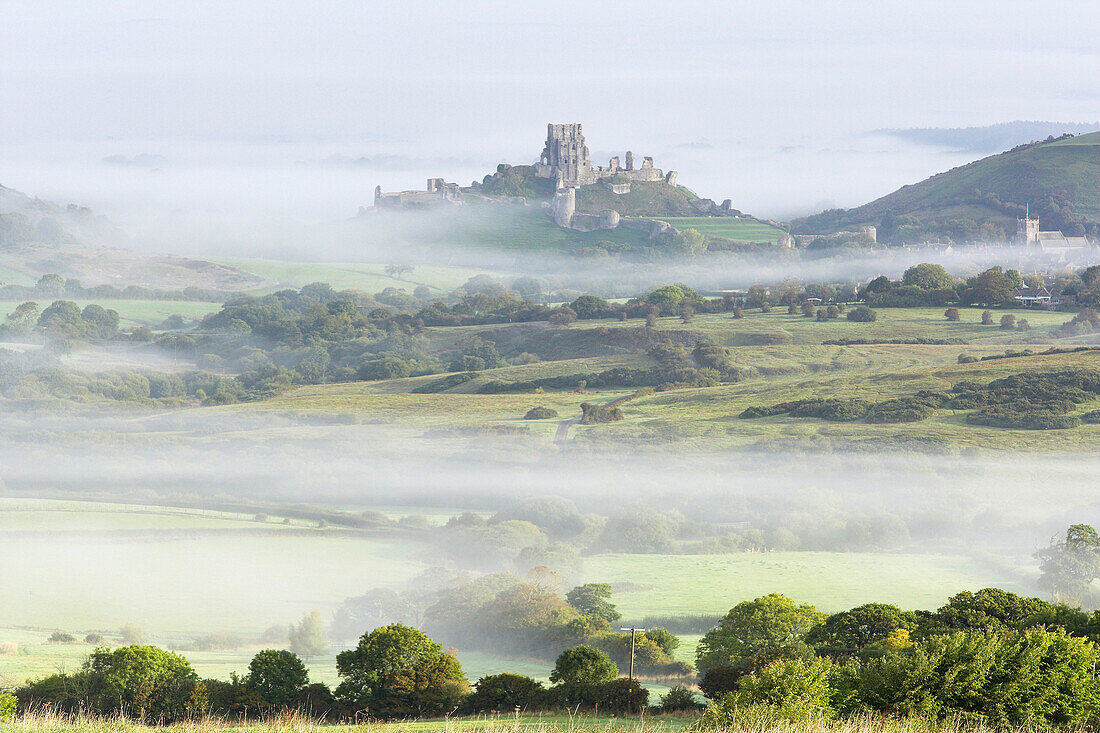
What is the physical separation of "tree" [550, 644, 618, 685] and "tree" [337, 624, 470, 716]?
2246mm

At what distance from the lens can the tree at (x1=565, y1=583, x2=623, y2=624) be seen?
1652 inches

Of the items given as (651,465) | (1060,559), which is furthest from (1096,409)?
(1060,559)

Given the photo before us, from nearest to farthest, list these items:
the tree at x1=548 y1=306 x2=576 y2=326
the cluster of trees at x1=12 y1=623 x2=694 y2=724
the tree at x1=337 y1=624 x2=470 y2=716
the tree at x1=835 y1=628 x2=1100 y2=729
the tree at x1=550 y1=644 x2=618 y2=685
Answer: the tree at x1=835 y1=628 x2=1100 y2=729, the cluster of trees at x1=12 y1=623 x2=694 y2=724, the tree at x1=337 y1=624 x2=470 y2=716, the tree at x1=550 y1=644 x2=618 y2=685, the tree at x1=548 y1=306 x2=576 y2=326

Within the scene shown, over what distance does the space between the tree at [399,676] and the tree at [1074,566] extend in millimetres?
A: 28253

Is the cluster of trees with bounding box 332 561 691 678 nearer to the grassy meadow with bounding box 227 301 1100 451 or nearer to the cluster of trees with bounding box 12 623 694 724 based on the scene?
the cluster of trees with bounding box 12 623 694 724

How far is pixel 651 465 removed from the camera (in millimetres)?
88625

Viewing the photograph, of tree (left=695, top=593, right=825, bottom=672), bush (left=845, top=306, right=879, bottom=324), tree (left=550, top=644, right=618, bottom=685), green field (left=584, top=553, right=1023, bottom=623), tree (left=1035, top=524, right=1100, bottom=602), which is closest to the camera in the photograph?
tree (left=550, top=644, right=618, bottom=685)

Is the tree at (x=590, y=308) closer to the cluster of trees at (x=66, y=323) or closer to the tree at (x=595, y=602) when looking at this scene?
the cluster of trees at (x=66, y=323)

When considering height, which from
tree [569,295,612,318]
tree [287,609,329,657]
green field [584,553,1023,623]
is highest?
tree [569,295,612,318]

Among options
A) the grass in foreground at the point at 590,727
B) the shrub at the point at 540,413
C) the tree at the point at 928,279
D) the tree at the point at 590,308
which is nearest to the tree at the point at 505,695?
the grass in foreground at the point at 590,727

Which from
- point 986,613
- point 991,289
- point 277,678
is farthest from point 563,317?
point 277,678

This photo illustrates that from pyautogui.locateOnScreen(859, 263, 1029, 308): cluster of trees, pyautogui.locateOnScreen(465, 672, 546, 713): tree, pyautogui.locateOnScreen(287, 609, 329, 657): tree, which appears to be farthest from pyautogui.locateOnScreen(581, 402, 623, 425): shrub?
pyautogui.locateOnScreen(465, 672, 546, 713): tree

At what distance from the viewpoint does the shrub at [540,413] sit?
352 ft

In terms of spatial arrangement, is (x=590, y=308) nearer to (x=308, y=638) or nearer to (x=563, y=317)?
(x=563, y=317)
